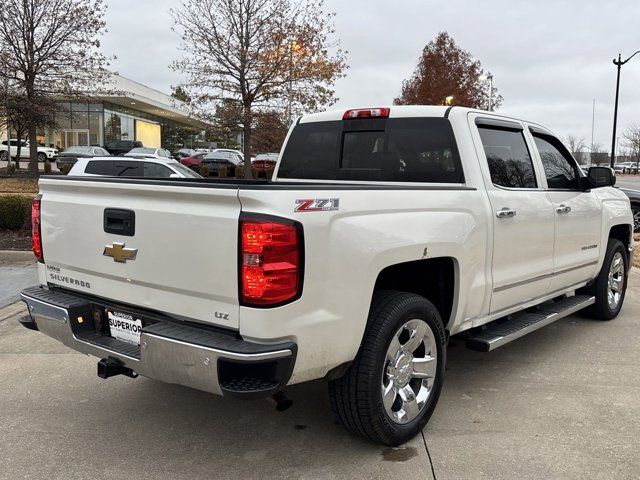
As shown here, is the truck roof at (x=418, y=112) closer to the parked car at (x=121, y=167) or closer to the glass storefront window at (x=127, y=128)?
the parked car at (x=121, y=167)

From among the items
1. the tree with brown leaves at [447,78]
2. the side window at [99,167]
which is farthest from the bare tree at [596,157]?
the side window at [99,167]

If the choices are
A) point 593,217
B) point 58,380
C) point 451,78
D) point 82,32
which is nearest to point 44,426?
point 58,380

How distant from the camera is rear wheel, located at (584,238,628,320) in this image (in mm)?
5734

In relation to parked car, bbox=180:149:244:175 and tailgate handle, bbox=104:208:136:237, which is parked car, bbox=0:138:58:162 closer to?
parked car, bbox=180:149:244:175

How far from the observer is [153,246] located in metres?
2.92

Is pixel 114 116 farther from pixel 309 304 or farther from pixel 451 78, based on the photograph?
pixel 309 304

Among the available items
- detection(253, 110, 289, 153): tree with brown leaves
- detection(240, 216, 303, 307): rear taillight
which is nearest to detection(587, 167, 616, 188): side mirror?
detection(240, 216, 303, 307): rear taillight

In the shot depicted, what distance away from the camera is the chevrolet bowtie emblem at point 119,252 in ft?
9.88

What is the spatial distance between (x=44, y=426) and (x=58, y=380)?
807mm

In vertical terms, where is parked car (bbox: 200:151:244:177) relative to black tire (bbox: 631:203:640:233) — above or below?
above

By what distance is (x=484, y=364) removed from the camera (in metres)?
4.75

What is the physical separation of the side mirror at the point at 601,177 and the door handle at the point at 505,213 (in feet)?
5.27

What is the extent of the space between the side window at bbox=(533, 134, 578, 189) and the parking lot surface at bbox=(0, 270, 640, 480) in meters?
1.47

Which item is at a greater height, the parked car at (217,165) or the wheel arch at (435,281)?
the parked car at (217,165)
